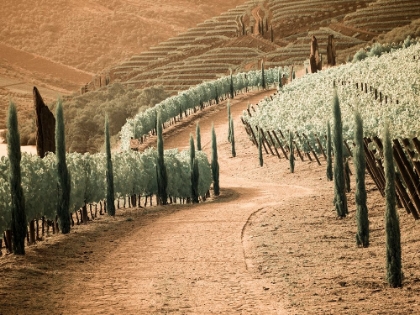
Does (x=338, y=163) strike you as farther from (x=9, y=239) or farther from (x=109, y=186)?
(x=9, y=239)

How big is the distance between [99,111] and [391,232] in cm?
6120

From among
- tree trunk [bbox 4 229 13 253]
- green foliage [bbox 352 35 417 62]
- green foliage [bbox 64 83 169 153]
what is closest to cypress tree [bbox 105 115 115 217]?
tree trunk [bbox 4 229 13 253]

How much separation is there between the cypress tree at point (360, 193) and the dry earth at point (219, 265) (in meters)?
0.33

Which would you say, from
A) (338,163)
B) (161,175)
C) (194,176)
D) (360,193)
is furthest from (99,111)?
(360,193)

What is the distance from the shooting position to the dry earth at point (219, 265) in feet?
47.8

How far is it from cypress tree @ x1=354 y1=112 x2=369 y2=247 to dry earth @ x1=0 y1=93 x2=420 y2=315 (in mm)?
330

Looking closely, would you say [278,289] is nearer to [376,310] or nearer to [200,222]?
[376,310]

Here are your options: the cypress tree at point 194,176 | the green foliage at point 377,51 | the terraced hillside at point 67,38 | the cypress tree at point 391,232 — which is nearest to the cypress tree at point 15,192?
the cypress tree at point 391,232

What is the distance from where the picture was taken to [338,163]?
21812 millimetres

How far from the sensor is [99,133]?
71.8 m

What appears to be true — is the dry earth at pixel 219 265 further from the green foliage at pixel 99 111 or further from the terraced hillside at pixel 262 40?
the terraced hillside at pixel 262 40

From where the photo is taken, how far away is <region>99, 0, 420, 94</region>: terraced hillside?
10112 centimetres

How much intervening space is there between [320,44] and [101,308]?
3720 inches

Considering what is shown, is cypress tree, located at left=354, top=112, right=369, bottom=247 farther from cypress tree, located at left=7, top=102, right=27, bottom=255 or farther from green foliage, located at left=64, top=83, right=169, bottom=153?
green foliage, located at left=64, top=83, right=169, bottom=153
